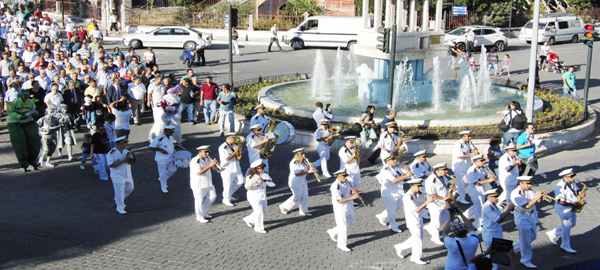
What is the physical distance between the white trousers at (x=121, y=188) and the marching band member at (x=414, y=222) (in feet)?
15.0

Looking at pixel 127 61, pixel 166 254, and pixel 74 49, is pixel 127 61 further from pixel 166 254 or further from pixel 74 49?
pixel 166 254

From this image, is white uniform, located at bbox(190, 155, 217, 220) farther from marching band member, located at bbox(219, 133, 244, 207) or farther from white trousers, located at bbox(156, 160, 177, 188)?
white trousers, located at bbox(156, 160, 177, 188)

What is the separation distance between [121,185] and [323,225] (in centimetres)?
338

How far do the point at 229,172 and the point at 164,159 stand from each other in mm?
1360

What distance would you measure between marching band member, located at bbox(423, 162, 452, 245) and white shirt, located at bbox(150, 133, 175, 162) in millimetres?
4696

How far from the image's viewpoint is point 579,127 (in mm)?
15742

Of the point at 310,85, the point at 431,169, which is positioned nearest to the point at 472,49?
the point at 310,85

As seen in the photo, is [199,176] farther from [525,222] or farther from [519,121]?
[519,121]

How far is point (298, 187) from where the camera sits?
10492 mm

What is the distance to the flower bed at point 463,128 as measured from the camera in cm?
1452

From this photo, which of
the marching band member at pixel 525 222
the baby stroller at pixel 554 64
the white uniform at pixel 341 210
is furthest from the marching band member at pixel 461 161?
the baby stroller at pixel 554 64

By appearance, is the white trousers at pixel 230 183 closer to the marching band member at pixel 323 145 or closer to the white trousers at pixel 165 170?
the white trousers at pixel 165 170

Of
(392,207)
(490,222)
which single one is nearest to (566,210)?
Answer: (490,222)

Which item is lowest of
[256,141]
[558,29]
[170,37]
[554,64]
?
[256,141]
